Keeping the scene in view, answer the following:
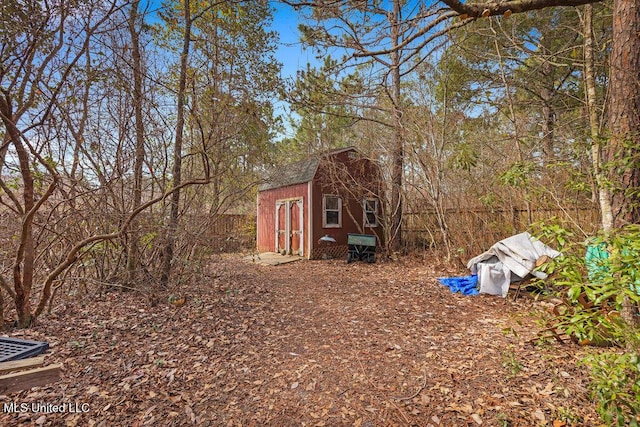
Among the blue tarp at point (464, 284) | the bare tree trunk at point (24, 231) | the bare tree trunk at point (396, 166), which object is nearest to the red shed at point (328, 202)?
the bare tree trunk at point (396, 166)

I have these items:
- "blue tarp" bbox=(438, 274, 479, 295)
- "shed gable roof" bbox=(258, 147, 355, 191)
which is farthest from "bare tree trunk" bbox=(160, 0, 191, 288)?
"blue tarp" bbox=(438, 274, 479, 295)

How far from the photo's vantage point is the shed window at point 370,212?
1115 centimetres

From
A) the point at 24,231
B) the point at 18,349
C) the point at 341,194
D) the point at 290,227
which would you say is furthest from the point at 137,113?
the point at 290,227

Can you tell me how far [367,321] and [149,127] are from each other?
4376 millimetres

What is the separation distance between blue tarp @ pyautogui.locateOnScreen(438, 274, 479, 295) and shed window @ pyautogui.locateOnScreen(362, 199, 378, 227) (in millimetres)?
5010

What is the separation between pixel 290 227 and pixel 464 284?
699cm

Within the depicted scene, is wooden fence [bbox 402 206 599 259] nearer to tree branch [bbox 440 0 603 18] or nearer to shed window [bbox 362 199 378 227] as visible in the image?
shed window [bbox 362 199 378 227]

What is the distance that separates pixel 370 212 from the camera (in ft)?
38.1

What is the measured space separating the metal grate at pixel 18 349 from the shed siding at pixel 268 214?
31.8ft

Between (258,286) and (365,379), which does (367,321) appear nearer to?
(365,379)

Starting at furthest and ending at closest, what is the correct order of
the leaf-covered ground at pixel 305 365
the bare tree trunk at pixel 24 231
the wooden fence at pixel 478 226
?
1. the wooden fence at pixel 478 226
2. the bare tree trunk at pixel 24 231
3. the leaf-covered ground at pixel 305 365

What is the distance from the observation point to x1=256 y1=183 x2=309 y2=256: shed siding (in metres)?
11.9

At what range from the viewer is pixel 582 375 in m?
2.67

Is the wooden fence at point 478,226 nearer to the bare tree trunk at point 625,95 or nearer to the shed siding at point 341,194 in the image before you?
the bare tree trunk at point 625,95
